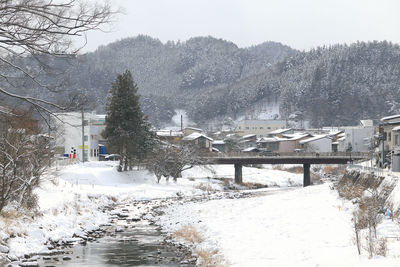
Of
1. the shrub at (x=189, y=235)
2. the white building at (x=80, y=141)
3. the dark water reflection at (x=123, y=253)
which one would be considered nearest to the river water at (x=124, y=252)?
the dark water reflection at (x=123, y=253)

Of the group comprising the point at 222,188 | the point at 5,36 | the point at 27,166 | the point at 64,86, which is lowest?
the point at 222,188

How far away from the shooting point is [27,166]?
27219 mm

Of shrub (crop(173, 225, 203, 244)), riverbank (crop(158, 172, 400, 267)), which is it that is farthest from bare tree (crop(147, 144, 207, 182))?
shrub (crop(173, 225, 203, 244))

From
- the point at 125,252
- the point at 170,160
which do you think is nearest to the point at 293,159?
the point at 170,160

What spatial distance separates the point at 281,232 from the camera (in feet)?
70.8

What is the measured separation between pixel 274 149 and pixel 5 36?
379 feet

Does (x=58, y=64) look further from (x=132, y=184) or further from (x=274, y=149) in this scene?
(x=274, y=149)

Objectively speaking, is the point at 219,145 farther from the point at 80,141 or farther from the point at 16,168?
the point at 16,168

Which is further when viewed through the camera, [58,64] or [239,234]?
[239,234]

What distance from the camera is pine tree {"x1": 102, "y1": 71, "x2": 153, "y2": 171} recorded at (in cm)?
5884

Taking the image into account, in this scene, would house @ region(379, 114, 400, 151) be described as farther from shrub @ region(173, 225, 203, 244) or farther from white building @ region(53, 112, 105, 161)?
white building @ region(53, 112, 105, 161)

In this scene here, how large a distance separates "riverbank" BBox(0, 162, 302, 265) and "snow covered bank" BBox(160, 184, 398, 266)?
5.16 metres

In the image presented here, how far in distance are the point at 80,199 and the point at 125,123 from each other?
22.4m

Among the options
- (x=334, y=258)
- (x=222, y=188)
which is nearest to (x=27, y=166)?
(x=334, y=258)
